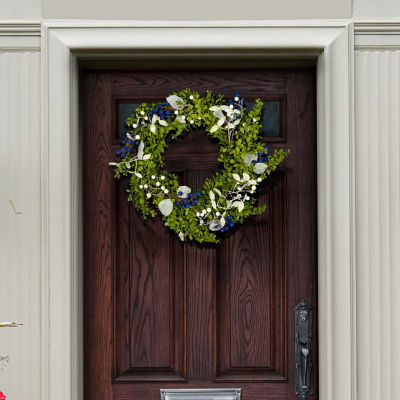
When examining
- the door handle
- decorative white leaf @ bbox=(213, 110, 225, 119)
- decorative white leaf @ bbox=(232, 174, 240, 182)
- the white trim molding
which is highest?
the white trim molding

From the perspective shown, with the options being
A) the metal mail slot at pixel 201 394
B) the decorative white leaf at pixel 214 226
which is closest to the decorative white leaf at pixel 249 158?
the decorative white leaf at pixel 214 226

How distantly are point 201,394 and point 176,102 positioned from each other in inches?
41.3

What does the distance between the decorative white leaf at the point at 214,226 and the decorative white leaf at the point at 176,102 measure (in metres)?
0.42

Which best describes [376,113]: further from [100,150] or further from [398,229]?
[100,150]

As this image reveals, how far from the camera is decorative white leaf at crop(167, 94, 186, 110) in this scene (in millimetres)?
1819

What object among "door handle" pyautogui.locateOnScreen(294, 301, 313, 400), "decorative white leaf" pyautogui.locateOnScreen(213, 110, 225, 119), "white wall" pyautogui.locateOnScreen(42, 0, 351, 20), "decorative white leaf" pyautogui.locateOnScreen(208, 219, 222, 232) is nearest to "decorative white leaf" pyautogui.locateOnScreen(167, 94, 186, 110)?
"decorative white leaf" pyautogui.locateOnScreen(213, 110, 225, 119)

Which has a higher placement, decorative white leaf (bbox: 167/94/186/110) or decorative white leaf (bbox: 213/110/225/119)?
decorative white leaf (bbox: 167/94/186/110)

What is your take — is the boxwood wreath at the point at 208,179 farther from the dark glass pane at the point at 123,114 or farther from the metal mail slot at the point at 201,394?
the metal mail slot at the point at 201,394

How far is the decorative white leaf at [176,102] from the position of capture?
182cm

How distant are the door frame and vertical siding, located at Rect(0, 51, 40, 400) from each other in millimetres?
40

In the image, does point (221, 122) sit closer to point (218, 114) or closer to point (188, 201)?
point (218, 114)

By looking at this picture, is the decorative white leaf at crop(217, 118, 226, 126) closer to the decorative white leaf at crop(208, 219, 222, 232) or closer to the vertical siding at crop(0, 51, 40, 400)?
the decorative white leaf at crop(208, 219, 222, 232)

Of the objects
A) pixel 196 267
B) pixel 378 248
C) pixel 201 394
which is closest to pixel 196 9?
pixel 196 267

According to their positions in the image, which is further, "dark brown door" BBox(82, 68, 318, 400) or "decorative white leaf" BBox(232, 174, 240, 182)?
"dark brown door" BBox(82, 68, 318, 400)
